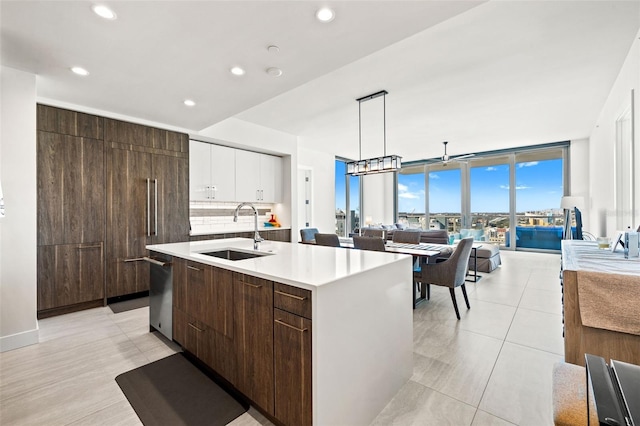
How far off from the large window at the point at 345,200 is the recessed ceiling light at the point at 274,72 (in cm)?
610

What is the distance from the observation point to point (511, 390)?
1.87m

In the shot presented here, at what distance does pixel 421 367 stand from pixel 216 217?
4350 millimetres

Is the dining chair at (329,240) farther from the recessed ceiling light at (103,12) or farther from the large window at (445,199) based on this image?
the large window at (445,199)

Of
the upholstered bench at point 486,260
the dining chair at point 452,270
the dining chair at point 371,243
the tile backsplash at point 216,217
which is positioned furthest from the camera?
the upholstered bench at point 486,260

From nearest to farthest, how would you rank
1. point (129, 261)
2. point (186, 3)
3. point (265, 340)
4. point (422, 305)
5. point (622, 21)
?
point (265, 340) < point (186, 3) < point (622, 21) < point (422, 305) < point (129, 261)

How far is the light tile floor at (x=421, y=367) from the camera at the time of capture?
5.47 ft

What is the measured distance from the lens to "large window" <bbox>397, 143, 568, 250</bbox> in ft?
24.2

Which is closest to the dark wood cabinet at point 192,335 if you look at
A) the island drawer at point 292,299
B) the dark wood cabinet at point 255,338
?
the dark wood cabinet at point 255,338

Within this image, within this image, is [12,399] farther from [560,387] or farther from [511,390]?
[511,390]

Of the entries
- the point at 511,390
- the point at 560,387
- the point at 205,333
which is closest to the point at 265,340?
the point at 205,333

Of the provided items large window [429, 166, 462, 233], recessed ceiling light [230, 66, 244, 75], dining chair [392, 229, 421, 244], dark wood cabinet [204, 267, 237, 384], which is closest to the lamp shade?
large window [429, 166, 462, 233]

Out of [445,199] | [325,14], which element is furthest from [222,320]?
[445,199]

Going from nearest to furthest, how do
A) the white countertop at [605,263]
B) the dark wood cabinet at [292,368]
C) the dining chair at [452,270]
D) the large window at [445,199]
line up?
1. the dark wood cabinet at [292,368]
2. the white countertop at [605,263]
3. the dining chair at [452,270]
4. the large window at [445,199]

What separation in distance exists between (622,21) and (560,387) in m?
3.22
